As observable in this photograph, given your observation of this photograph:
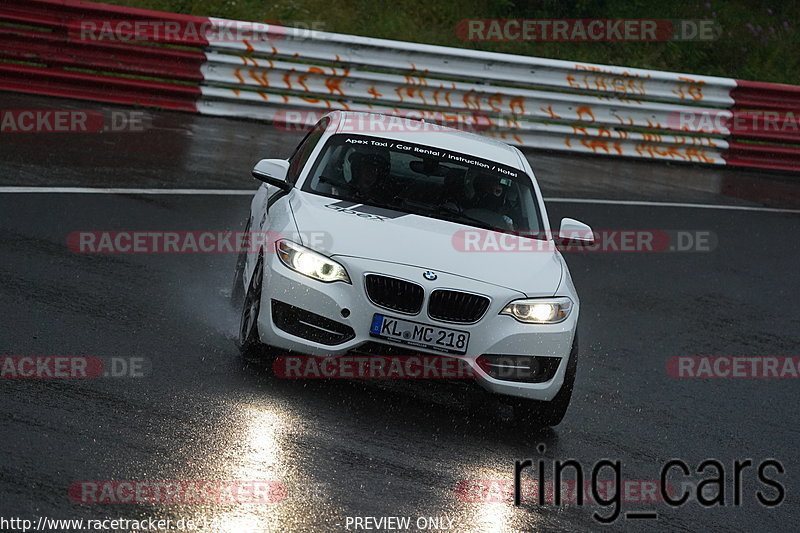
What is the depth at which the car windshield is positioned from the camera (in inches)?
318

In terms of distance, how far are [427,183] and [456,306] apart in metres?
1.58

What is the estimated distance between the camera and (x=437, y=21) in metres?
22.1

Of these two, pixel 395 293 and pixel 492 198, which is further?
pixel 492 198

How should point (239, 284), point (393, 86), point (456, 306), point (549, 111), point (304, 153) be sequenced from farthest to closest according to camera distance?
point (549, 111) < point (393, 86) < point (239, 284) < point (304, 153) < point (456, 306)

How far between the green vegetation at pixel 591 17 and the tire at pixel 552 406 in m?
14.1

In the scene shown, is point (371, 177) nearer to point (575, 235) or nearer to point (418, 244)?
point (418, 244)

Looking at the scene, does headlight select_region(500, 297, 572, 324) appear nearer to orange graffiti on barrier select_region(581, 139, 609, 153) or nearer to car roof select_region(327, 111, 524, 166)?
car roof select_region(327, 111, 524, 166)

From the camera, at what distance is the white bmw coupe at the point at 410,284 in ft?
22.6

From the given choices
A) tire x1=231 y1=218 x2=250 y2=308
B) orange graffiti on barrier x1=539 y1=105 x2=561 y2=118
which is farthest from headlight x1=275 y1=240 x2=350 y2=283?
orange graffiti on barrier x1=539 y1=105 x2=561 y2=118

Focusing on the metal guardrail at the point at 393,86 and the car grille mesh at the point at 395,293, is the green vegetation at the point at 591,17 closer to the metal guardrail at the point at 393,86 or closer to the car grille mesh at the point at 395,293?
the metal guardrail at the point at 393,86

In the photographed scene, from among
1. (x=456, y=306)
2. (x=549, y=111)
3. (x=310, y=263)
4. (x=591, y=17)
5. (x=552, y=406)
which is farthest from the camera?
(x=591, y=17)

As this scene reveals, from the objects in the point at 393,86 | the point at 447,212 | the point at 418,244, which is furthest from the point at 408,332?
the point at 393,86

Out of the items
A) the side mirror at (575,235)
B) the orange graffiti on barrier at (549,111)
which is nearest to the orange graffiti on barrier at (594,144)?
the orange graffiti on barrier at (549,111)

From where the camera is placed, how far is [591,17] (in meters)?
23.2
